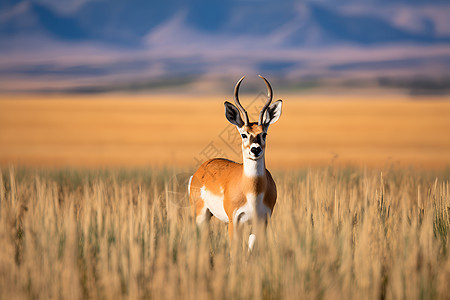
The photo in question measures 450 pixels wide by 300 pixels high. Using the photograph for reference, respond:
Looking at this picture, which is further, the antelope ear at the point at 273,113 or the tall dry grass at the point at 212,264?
the antelope ear at the point at 273,113

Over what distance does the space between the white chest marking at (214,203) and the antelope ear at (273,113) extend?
3.05 ft

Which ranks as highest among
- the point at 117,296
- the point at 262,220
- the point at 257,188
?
the point at 257,188

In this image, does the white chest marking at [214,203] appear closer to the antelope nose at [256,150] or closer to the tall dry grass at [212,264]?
the tall dry grass at [212,264]

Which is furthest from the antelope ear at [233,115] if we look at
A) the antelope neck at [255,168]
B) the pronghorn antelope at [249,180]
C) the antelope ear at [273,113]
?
the antelope neck at [255,168]

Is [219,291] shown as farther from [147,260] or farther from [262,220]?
[262,220]

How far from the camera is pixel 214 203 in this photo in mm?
5879

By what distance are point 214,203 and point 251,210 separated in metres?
0.68

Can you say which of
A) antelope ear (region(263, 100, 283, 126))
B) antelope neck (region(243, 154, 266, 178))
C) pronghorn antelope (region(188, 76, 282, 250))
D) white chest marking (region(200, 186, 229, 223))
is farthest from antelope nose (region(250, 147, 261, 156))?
white chest marking (region(200, 186, 229, 223))

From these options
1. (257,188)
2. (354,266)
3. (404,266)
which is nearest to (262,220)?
(257,188)

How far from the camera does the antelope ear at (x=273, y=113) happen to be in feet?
17.9

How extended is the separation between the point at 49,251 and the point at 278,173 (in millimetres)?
6299

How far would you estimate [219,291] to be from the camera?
395 centimetres

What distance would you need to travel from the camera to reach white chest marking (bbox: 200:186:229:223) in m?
5.73

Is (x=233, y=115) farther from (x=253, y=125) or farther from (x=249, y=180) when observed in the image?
(x=249, y=180)
